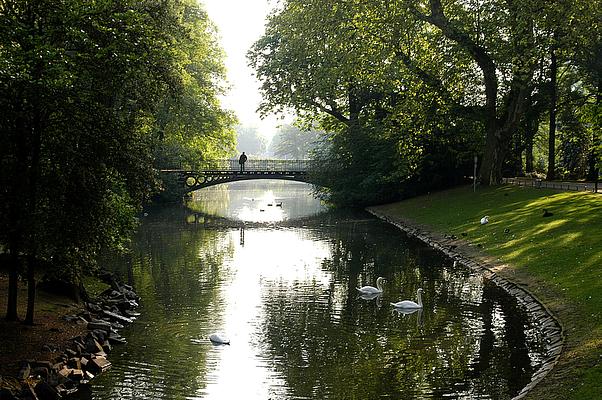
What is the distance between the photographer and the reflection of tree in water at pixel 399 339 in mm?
16969

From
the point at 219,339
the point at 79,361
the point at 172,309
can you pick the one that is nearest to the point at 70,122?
the point at 79,361

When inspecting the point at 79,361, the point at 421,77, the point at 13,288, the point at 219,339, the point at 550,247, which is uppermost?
the point at 421,77

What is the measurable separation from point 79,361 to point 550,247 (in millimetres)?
21715

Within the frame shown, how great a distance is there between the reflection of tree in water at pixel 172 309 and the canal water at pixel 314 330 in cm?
6

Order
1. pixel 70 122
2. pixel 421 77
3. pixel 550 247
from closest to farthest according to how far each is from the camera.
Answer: pixel 70 122 < pixel 550 247 < pixel 421 77

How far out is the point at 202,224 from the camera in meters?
57.6

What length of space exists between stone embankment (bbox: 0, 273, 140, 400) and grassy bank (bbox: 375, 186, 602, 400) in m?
11.2

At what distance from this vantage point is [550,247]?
101 ft

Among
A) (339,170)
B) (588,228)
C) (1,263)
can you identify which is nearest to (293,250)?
(588,228)

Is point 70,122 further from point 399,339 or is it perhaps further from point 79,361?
point 399,339

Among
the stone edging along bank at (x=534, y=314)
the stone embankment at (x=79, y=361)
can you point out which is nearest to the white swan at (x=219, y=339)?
the stone embankment at (x=79, y=361)

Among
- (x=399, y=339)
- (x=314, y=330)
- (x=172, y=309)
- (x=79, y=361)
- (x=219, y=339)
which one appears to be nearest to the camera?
(x=79, y=361)

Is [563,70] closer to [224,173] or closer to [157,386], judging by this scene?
[224,173]

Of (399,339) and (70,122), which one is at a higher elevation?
(70,122)
